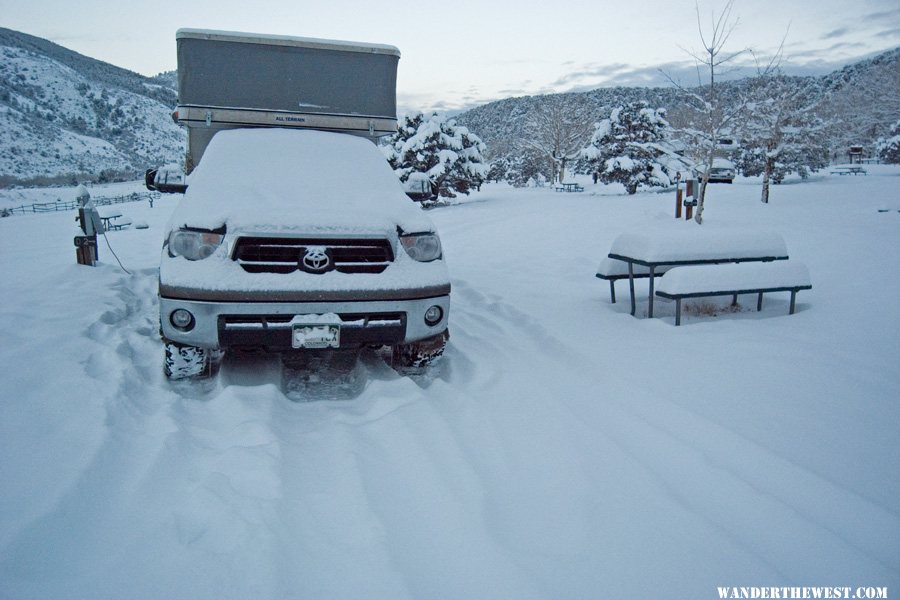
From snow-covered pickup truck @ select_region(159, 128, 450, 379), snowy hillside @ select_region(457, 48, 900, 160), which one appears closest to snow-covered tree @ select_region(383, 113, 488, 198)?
snowy hillside @ select_region(457, 48, 900, 160)

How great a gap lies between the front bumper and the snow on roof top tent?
9.50 feet

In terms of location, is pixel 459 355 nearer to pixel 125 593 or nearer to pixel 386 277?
pixel 386 277

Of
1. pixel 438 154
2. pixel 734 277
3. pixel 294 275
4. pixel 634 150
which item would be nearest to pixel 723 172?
pixel 634 150

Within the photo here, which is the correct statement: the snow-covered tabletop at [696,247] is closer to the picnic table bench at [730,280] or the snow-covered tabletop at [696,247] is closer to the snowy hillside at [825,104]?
the picnic table bench at [730,280]

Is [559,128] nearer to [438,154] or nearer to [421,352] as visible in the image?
[438,154]

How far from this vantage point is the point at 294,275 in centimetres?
355

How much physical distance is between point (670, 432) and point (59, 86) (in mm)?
153944

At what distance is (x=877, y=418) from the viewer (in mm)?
3373

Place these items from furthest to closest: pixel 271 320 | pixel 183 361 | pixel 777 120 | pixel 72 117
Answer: pixel 72 117
pixel 777 120
pixel 183 361
pixel 271 320

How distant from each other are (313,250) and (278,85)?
3132 mm

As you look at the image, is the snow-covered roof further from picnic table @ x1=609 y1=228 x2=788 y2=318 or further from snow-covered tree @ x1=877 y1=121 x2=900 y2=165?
snow-covered tree @ x1=877 y1=121 x2=900 y2=165

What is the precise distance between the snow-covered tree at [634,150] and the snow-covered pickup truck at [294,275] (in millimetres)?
31460

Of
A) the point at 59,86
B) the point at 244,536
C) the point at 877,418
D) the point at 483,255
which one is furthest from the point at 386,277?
the point at 59,86

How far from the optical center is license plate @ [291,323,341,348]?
3.55 m
